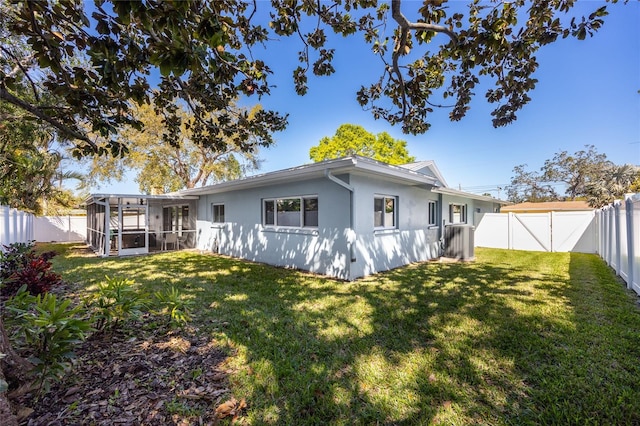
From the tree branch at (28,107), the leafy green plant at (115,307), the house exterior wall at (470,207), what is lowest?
the leafy green plant at (115,307)

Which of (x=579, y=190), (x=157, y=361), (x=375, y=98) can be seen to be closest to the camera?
(x=157, y=361)

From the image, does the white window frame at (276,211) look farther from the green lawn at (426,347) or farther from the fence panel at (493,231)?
the fence panel at (493,231)

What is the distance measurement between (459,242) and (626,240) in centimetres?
455

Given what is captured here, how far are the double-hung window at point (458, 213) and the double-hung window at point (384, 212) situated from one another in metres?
4.99

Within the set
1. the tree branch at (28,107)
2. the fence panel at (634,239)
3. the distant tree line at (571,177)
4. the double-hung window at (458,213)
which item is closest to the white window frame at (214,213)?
the tree branch at (28,107)

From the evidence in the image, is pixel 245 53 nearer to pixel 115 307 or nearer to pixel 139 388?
pixel 115 307

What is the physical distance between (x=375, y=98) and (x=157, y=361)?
201 inches

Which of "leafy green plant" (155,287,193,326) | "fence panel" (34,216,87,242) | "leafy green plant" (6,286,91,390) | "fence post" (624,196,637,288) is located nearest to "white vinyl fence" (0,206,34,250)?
"leafy green plant" (155,287,193,326)

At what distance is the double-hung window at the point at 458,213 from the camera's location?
40.4 ft

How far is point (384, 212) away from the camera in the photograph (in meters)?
8.26

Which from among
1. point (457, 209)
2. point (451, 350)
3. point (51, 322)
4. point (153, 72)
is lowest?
→ point (451, 350)

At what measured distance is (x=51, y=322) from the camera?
248 centimetres

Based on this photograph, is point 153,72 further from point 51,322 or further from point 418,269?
point 418,269

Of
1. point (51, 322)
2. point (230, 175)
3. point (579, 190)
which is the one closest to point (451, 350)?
point (51, 322)
